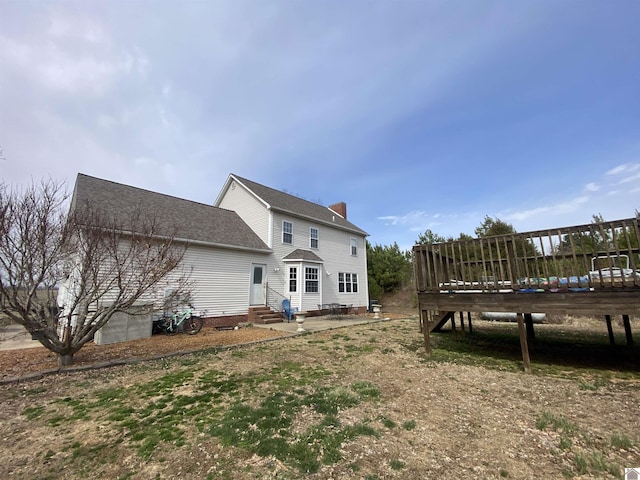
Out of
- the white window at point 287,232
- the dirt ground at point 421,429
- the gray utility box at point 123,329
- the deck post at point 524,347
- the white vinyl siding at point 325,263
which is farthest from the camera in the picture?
the white window at point 287,232

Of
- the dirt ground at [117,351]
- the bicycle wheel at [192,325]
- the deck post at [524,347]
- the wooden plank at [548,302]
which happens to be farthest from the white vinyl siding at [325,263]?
the deck post at [524,347]

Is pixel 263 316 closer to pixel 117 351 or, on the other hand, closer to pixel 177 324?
pixel 177 324

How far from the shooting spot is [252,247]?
1441 centimetres

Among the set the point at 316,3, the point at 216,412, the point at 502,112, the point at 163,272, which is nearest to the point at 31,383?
the point at 163,272

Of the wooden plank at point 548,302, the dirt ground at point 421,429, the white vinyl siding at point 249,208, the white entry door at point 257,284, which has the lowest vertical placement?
the dirt ground at point 421,429

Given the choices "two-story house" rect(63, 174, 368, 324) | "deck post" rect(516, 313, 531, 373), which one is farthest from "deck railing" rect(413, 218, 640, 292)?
"two-story house" rect(63, 174, 368, 324)

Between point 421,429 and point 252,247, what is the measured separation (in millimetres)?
12076

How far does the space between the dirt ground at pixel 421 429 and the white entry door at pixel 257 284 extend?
7.88m

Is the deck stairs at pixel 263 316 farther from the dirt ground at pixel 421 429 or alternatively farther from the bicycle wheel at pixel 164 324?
the dirt ground at pixel 421 429

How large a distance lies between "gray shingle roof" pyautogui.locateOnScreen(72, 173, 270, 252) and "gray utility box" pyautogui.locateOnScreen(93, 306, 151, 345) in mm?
3480

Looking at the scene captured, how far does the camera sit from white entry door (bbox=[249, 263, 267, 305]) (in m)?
14.5

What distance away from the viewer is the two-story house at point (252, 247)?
12547mm

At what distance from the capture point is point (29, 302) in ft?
19.6

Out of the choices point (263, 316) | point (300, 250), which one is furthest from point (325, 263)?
point (263, 316)
